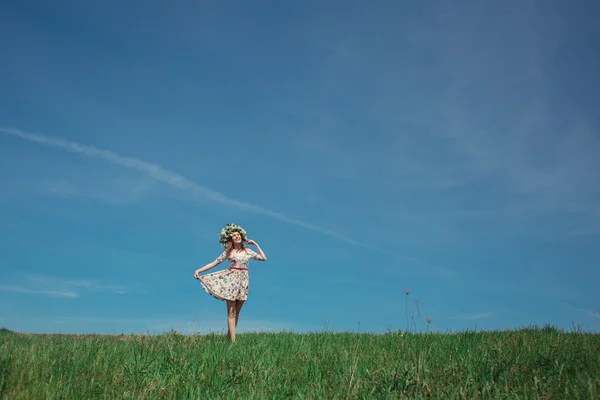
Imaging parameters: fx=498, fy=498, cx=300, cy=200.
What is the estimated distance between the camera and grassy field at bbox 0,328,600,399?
6094 millimetres

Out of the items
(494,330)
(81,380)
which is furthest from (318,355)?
(494,330)

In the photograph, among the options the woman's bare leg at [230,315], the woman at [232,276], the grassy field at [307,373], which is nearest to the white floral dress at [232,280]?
the woman at [232,276]

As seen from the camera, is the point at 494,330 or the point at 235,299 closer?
the point at 235,299

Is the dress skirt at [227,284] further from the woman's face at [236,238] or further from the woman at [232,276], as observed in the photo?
the woman's face at [236,238]

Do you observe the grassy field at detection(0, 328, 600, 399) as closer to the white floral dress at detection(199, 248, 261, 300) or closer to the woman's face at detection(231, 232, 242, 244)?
the white floral dress at detection(199, 248, 261, 300)

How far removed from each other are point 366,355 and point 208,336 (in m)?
5.95

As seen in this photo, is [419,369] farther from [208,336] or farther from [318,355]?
[208,336]

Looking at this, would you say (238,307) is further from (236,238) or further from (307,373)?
(307,373)

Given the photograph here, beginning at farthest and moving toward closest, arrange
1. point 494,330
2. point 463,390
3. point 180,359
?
point 494,330 → point 180,359 → point 463,390

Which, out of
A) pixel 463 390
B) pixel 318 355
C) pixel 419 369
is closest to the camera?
pixel 463 390

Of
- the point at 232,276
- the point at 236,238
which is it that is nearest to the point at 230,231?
the point at 236,238

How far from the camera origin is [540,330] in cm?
A: 1337

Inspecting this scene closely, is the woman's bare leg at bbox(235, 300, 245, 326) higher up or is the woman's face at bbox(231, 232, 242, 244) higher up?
the woman's face at bbox(231, 232, 242, 244)

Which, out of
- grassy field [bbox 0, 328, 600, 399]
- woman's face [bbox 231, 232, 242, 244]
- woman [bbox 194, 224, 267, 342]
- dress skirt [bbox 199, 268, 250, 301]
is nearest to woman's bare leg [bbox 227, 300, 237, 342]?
woman [bbox 194, 224, 267, 342]
